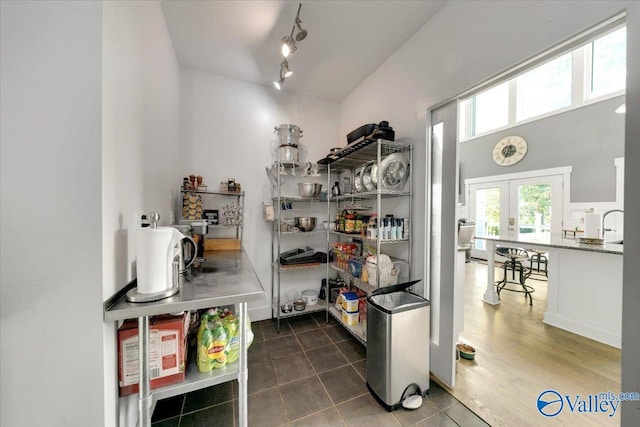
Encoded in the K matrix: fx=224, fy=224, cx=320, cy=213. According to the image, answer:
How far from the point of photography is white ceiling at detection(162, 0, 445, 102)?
1.56 m

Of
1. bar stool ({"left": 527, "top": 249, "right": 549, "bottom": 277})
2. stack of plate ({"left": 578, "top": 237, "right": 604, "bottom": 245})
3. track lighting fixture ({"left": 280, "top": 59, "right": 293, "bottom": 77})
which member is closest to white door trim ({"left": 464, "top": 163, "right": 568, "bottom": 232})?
bar stool ({"left": 527, "top": 249, "right": 549, "bottom": 277})

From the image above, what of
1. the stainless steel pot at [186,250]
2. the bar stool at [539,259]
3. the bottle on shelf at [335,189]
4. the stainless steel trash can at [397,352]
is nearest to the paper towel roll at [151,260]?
the stainless steel pot at [186,250]

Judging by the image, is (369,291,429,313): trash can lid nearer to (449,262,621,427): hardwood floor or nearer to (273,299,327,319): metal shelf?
(449,262,621,427): hardwood floor

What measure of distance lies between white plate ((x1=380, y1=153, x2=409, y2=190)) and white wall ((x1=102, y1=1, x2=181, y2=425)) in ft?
5.31

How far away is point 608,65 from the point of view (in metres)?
3.54

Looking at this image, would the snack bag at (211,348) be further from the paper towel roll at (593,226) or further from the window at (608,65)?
the window at (608,65)

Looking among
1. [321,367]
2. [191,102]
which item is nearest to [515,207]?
[321,367]

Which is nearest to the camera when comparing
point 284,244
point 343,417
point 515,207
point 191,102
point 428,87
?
point 343,417

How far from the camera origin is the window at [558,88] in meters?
3.53

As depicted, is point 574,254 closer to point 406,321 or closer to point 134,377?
point 406,321

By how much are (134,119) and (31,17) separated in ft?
1.32

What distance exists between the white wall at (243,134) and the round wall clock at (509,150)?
4784 mm

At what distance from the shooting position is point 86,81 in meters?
0.77

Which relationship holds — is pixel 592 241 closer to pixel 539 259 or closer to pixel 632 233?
pixel 632 233
